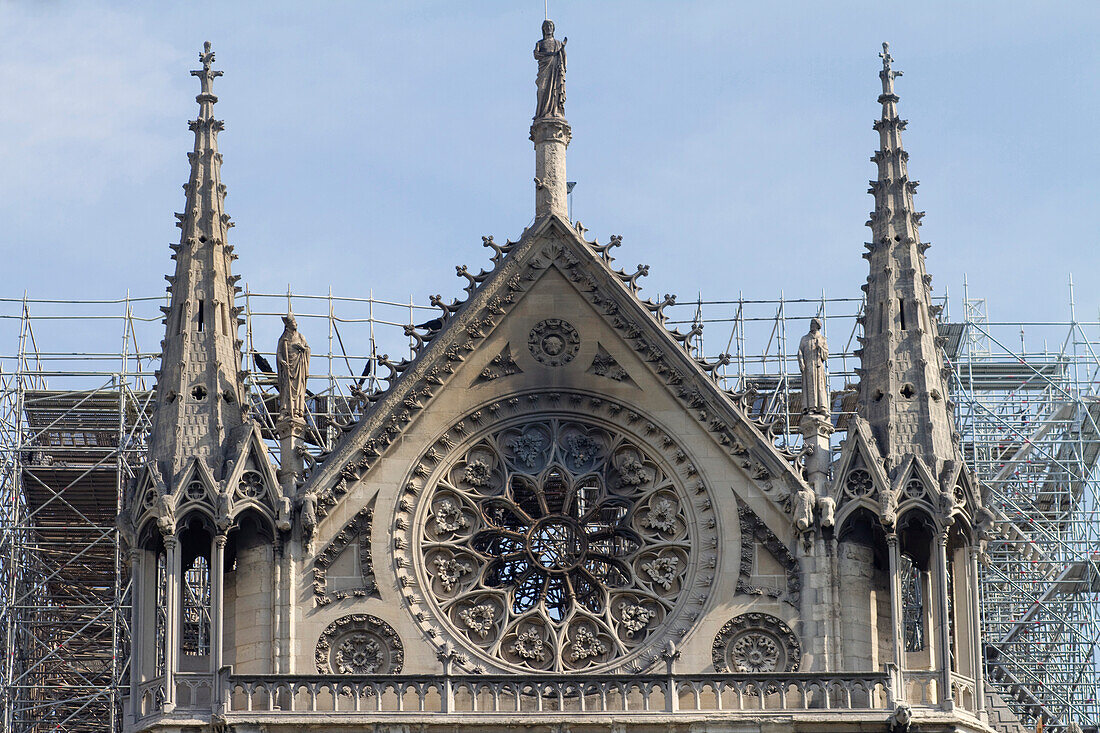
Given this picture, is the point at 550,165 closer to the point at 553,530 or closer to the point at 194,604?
the point at 553,530

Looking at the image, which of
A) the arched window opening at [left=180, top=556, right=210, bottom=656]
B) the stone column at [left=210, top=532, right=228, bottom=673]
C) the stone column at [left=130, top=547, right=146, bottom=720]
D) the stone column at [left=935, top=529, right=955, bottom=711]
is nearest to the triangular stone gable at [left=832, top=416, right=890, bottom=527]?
the stone column at [left=935, top=529, right=955, bottom=711]

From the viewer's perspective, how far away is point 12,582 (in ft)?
133

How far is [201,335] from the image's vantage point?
A: 109 feet

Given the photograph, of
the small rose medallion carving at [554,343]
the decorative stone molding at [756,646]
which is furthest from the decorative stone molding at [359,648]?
the small rose medallion carving at [554,343]

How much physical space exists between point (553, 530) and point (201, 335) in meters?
4.87

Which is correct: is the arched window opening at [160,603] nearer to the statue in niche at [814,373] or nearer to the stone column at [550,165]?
the stone column at [550,165]

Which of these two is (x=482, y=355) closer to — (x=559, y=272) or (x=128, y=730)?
(x=559, y=272)

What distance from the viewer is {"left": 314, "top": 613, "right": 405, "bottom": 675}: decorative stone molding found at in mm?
31562

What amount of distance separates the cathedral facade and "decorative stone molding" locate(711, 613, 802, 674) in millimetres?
30

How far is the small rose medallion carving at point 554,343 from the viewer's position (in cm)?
3325

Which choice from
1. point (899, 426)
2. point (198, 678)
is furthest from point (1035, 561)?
point (198, 678)

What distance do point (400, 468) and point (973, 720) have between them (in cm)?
730

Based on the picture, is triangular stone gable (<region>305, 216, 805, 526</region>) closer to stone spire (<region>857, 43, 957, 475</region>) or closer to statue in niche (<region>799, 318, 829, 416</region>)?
statue in niche (<region>799, 318, 829, 416</region>)

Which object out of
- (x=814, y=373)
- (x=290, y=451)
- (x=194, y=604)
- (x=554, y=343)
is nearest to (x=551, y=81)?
(x=554, y=343)
